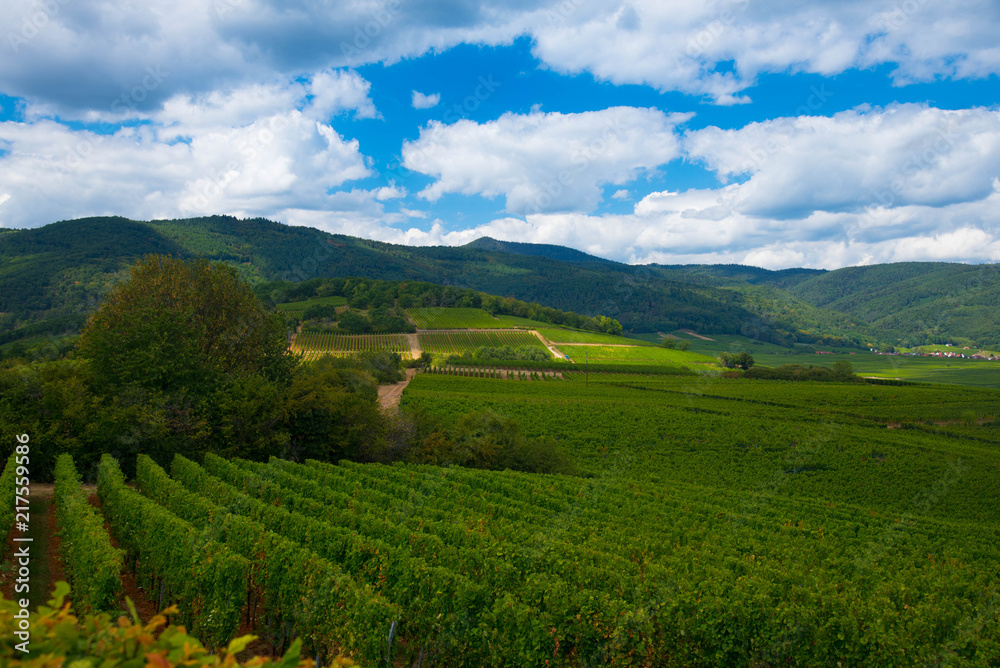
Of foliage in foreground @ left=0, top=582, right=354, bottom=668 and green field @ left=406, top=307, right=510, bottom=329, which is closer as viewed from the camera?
foliage in foreground @ left=0, top=582, right=354, bottom=668

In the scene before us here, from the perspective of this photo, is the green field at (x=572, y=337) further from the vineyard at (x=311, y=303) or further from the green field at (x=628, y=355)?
the vineyard at (x=311, y=303)

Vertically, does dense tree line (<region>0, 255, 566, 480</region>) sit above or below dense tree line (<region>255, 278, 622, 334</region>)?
below

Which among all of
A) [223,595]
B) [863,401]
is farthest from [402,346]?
[223,595]

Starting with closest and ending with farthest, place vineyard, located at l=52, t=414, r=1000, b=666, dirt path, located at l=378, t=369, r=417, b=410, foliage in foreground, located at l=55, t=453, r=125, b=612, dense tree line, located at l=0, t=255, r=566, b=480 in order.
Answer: vineyard, located at l=52, t=414, r=1000, b=666 < foliage in foreground, located at l=55, t=453, r=125, b=612 < dense tree line, located at l=0, t=255, r=566, b=480 < dirt path, located at l=378, t=369, r=417, b=410

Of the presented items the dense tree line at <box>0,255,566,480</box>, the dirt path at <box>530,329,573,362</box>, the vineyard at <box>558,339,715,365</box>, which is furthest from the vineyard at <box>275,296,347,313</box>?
the dense tree line at <box>0,255,566,480</box>

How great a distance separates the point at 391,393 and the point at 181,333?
141ft

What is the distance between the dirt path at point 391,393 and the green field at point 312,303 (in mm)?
56779

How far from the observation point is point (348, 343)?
108125 millimetres

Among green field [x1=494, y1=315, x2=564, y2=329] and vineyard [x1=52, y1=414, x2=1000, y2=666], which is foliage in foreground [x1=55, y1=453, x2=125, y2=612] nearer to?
vineyard [x1=52, y1=414, x2=1000, y2=666]

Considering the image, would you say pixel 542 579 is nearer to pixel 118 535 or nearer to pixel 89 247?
pixel 118 535

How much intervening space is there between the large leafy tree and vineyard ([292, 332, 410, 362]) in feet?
198

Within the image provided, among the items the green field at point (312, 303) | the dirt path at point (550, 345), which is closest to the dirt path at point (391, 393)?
the dirt path at point (550, 345)

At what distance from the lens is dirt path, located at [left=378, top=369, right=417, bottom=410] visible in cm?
6425

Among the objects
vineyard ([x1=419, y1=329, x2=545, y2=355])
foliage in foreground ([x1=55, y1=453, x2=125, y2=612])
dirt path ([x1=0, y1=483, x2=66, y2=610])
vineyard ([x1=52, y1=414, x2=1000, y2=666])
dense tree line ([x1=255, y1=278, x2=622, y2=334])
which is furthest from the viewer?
dense tree line ([x1=255, y1=278, x2=622, y2=334])
